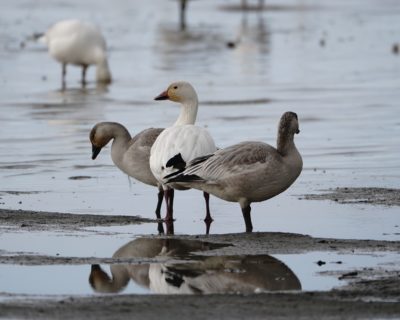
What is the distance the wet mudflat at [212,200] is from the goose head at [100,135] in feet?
1.58

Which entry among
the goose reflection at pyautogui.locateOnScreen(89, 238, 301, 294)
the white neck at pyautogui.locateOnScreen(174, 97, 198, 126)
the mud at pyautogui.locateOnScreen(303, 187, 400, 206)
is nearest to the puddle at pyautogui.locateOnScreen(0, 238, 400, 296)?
the goose reflection at pyautogui.locateOnScreen(89, 238, 301, 294)

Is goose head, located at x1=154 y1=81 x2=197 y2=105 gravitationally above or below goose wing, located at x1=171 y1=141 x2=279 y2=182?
above

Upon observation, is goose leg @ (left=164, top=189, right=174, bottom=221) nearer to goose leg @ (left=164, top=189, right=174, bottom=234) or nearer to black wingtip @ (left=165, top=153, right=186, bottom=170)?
goose leg @ (left=164, top=189, right=174, bottom=234)

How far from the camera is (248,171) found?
10156 millimetres

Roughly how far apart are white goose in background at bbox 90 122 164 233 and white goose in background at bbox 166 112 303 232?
856 mm

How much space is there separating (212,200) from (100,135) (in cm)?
124

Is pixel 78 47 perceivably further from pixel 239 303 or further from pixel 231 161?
pixel 239 303

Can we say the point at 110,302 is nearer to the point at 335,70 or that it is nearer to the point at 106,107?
the point at 106,107

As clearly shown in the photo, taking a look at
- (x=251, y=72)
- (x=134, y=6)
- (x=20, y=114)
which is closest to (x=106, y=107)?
(x=20, y=114)

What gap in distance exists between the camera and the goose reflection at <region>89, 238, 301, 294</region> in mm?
8094

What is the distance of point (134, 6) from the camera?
44531mm

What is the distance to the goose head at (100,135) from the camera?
11914 millimetres

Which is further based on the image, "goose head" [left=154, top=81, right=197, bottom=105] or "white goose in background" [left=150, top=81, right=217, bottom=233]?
"goose head" [left=154, top=81, right=197, bottom=105]

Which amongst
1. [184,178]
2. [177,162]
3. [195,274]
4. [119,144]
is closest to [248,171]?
[184,178]
